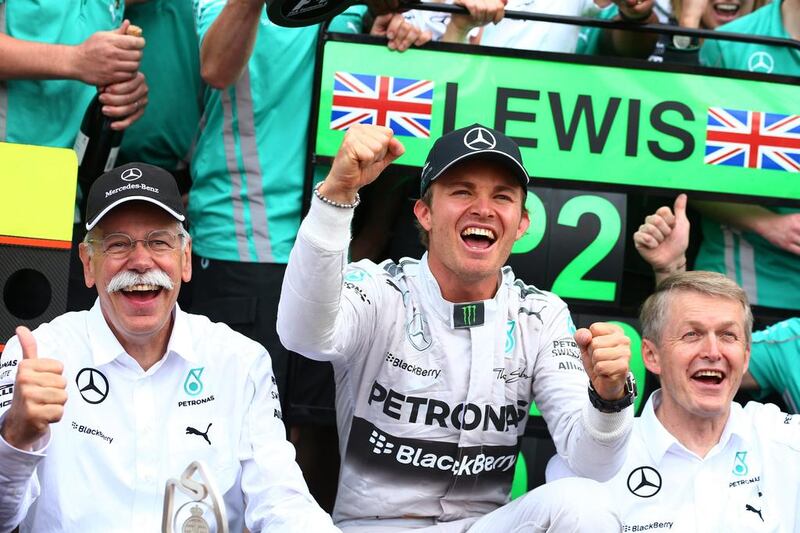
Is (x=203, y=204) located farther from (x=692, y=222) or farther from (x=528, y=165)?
(x=692, y=222)

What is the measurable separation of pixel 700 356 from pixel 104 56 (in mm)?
2211

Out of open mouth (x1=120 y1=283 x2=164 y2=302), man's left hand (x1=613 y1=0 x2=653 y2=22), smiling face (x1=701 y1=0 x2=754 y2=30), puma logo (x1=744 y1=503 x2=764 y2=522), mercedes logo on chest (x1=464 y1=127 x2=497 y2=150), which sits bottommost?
puma logo (x1=744 y1=503 x2=764 y2=522)

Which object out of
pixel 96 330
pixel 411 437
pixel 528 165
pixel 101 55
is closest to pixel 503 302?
pixel 411 437

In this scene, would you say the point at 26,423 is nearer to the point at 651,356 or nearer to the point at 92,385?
the point at 92,385

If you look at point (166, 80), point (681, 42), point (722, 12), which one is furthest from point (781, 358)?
point (166, 80)

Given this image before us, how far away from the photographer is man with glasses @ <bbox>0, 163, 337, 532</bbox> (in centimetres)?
333

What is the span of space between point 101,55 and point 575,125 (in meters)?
1.69

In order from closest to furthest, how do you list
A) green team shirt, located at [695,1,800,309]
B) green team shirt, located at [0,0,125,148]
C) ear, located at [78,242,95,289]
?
ear, located at [78,242,95,289], green team shirt, located at [0,0,125,148], green team shirt, located at [695,1,800,309]

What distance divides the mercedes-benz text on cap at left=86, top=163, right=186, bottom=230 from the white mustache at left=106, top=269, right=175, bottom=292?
173 mm

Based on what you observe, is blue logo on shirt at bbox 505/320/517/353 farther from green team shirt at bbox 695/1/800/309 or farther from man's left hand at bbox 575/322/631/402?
green team shirt at bbox 695/1/800/309

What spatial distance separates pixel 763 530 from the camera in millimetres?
3881

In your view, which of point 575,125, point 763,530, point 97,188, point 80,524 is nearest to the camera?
point 80,524

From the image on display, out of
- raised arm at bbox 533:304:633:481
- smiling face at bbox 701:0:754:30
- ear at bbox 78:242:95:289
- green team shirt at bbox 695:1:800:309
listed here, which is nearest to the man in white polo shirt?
raised arm at bbox 533:304:633:481

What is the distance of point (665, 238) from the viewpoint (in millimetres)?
4598
